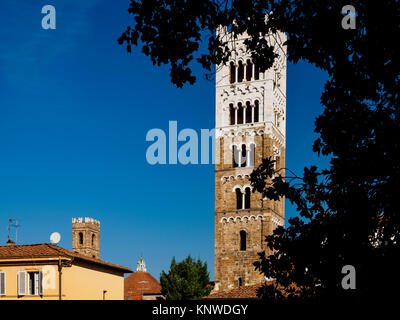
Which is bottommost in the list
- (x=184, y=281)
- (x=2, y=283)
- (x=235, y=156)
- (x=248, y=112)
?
(x=184, y=281)

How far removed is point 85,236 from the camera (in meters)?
74.6

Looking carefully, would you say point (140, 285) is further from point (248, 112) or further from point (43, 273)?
point (43, 273)

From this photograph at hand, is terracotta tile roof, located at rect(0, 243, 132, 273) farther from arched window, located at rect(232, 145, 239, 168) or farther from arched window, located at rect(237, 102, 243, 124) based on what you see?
arched window, located at rect(237, 102, 243, 124)

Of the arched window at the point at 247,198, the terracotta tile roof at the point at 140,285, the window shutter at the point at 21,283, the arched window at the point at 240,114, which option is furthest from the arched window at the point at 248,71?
the terracotta tile roof at the point at 140,285

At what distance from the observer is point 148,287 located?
258ft

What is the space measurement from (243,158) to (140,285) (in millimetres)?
36435

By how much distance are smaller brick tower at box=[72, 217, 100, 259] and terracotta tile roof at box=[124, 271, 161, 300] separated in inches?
281

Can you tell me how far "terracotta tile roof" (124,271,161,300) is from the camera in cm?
7625

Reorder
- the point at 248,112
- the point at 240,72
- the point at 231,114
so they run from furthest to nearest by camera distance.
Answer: the point at 240,72
the point at 231,114
the point at 248,112

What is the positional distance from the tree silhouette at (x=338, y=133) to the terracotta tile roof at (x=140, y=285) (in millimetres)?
69072

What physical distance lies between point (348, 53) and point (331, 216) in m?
2.22

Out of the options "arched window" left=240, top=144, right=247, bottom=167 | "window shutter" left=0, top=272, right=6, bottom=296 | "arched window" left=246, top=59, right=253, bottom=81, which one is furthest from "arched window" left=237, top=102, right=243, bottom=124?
"window shutter" left=0, top=272, right=6, bottom=296

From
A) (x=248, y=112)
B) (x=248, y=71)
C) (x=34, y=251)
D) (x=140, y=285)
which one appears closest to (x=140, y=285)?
(x=140, y=285)
